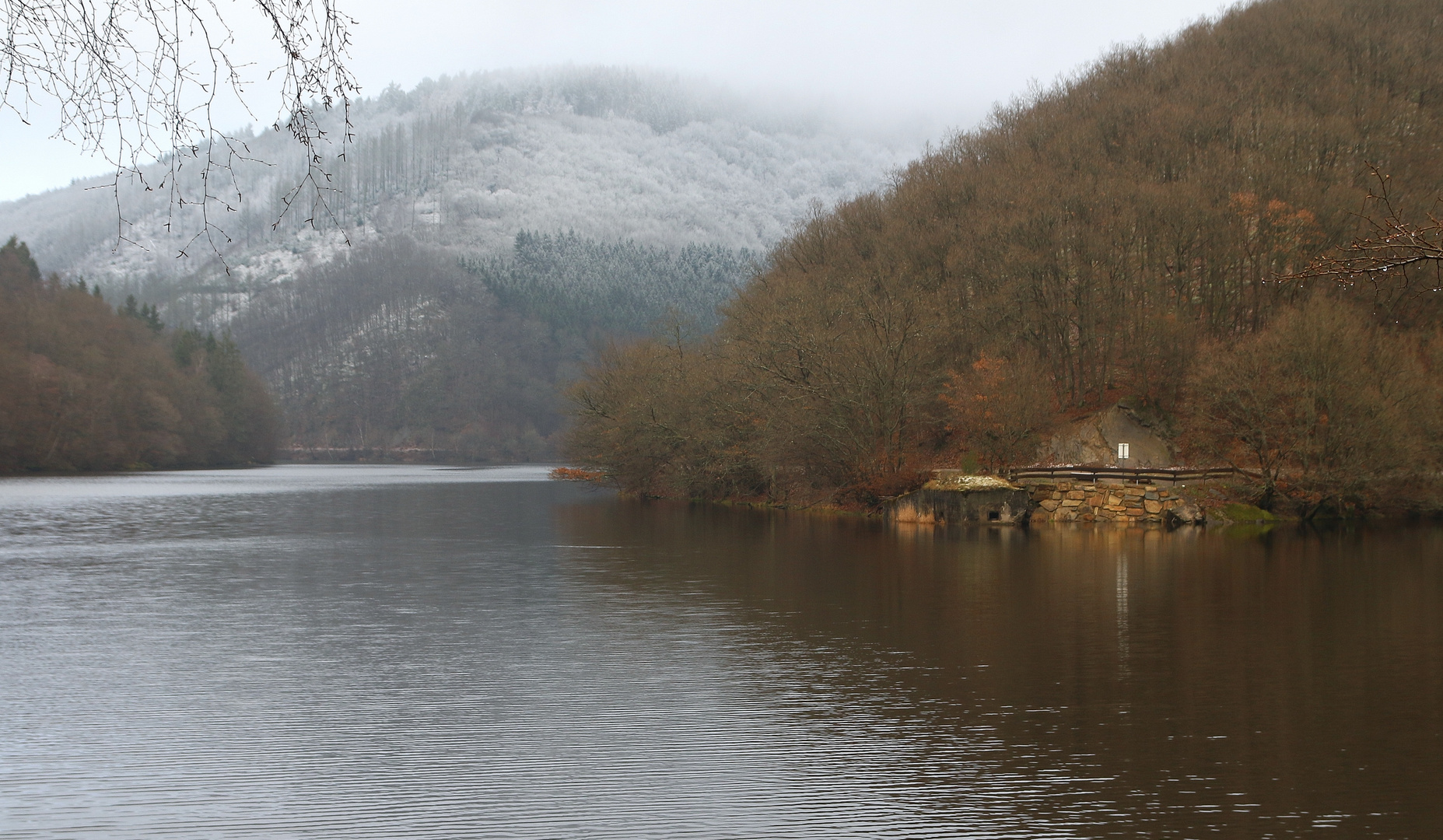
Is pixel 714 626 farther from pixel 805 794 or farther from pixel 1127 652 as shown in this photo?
pixel 805 794

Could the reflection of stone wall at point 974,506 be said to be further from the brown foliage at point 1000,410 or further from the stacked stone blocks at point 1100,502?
the brown foliage at point 1000,410

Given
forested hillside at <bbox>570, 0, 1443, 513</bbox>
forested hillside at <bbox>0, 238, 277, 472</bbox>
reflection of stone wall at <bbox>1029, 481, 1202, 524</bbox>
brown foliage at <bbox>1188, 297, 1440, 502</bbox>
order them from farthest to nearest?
forested hillside at <bbox>0, 238, 277, 472</bbox> < reflection of stone wall at <bbox>1029, 481, 1202, 524</bbox> < forested hillside at <bbox>570, 0, 1443, 513</bbox> < brown foliage at <bbox>1188, 297, 1440, 502</bbox>

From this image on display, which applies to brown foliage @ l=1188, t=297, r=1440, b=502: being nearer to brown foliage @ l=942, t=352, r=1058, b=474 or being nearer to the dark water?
brown foliage @ l=942, t=352, r=1058, b=474

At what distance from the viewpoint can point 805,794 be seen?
9258mm

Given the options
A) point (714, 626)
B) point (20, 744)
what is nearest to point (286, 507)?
point (714, 626)

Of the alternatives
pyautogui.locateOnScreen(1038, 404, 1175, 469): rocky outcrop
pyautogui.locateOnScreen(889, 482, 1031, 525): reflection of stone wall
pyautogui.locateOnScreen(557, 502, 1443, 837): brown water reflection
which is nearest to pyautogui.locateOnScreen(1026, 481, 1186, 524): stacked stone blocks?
pyautogui.locateOnScreen(889, 482, 1031, 525): reflection of stone wall

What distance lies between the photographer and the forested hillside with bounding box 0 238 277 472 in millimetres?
85062

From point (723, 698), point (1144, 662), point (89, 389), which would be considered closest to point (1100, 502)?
point (1144, 662)

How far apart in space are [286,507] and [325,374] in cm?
13344

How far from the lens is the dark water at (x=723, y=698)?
888cm

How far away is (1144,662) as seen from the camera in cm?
1465

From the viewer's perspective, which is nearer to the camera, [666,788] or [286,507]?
[666,788]

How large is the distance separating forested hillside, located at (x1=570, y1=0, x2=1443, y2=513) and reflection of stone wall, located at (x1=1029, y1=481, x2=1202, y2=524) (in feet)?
7.89

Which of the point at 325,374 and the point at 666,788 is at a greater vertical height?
the point at 325,374
